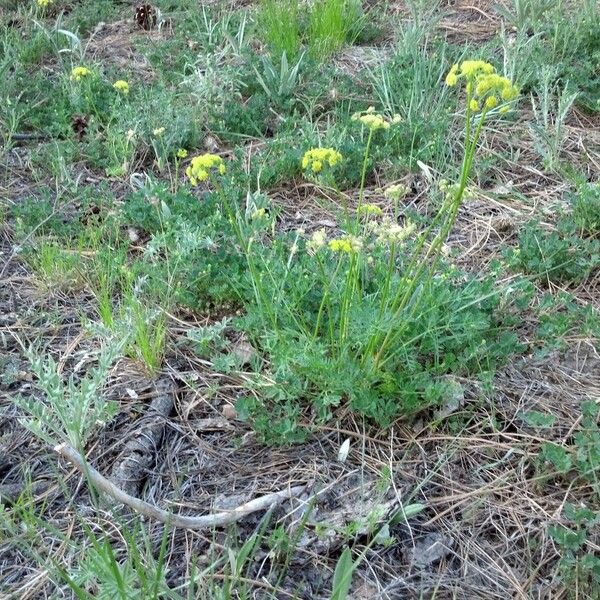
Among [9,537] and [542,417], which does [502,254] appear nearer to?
[542,417]

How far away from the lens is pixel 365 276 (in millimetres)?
2551

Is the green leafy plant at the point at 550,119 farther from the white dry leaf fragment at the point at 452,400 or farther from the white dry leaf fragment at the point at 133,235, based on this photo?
the white dry leaf fragment at the point at 133,235

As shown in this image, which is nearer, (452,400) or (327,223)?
(452,400)

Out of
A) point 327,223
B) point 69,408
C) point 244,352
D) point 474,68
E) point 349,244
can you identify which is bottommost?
point 327,223

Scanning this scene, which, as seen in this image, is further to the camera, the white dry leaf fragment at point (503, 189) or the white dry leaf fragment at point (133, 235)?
the white dry leaf fragment at point (503, 189)

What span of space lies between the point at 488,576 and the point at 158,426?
1.00 meters

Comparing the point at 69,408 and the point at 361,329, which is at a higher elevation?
the point at 361,329

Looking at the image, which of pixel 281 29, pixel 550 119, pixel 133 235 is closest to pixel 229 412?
pixel 133 235

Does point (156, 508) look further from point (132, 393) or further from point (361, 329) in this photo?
point (361, 329)

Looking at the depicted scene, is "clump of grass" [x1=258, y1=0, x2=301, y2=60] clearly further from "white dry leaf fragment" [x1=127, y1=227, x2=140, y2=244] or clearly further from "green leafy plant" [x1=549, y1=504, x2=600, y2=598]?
"green leafy plant" [x1=549, y1=504, x2=600, y2=598]

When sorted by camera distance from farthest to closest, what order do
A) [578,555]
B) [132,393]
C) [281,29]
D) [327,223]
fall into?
[281,29], [327,223], [132,393], [578,555]

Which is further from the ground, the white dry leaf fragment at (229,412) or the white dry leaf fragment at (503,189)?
the white dry leaf fragment at (229,412)

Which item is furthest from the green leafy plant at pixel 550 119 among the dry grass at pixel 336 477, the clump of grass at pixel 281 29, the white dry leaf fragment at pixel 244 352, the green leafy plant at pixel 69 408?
the green leafy plant at pixel 69 408

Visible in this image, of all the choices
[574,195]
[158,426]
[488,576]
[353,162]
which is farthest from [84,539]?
[574,195]
